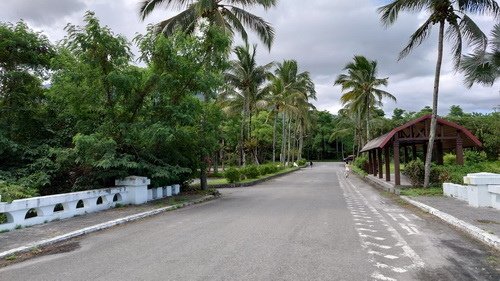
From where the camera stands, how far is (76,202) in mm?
8766

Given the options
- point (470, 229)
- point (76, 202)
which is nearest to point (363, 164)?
point (470, 229)

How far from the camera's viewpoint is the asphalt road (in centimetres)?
428

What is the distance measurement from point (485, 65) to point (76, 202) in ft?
62.1

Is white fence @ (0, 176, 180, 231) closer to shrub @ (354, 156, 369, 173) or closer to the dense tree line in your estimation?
the dense tree line

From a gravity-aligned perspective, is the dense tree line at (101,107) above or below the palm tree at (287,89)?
below

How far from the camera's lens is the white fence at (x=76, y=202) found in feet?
23.1

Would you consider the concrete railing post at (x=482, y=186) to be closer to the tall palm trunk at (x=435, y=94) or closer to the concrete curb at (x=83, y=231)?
the tall palm trunk at (x=435, y=94)

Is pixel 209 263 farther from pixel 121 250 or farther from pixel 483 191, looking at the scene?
pixel 483 191

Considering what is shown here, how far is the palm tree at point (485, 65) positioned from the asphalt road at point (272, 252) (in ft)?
38.8

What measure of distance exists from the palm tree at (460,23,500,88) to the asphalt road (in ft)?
38.8

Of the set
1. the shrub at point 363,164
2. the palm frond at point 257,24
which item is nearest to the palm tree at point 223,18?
the palm frond at point 257,24

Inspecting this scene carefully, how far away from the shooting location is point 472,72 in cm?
1686

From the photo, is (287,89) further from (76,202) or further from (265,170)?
(76,202)

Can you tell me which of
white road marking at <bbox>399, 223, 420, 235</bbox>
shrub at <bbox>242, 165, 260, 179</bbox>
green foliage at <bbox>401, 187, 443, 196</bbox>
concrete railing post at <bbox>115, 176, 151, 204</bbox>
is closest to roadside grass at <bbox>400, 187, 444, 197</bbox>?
green foliage at <bbox>401, 187, 443, 196</bbox>
